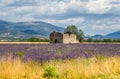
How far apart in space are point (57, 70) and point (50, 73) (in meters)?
0.62

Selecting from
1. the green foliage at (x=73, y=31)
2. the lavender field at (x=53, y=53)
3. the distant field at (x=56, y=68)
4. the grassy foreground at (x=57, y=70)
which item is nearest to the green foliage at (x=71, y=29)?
the green foliage at (x=73, y=31)

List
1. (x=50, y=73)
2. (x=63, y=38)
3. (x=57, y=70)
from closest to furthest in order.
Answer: (x=50, y=73) < (x=57, y=70) < (x=63, y=38)

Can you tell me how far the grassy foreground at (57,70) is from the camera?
1216cm

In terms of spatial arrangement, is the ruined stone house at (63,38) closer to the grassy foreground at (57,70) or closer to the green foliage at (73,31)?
the green foliage at (73,31)

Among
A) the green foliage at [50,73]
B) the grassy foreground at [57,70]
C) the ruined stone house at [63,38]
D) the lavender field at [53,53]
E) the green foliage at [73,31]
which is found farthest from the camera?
the green foliage at [73,31]

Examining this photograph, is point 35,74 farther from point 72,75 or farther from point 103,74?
point 103,74

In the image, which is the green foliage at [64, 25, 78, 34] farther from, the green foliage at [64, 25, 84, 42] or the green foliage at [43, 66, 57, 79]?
the green foliage at [43, 66, 57, 79]

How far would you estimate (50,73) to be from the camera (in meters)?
12.4

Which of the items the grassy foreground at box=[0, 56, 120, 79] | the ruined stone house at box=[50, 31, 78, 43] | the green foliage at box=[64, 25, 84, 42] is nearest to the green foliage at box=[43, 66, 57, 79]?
the grassy foreground at box=[0, 56, 120, 79]

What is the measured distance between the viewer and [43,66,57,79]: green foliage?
12.3m

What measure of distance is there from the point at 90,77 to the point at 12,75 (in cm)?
303

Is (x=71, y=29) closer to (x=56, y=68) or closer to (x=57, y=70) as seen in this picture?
(x=56, y=68)

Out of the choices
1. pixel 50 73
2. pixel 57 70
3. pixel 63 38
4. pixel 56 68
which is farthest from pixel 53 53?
pixel 63 38

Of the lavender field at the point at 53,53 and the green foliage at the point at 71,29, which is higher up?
the lavender field at the point at 53,53
